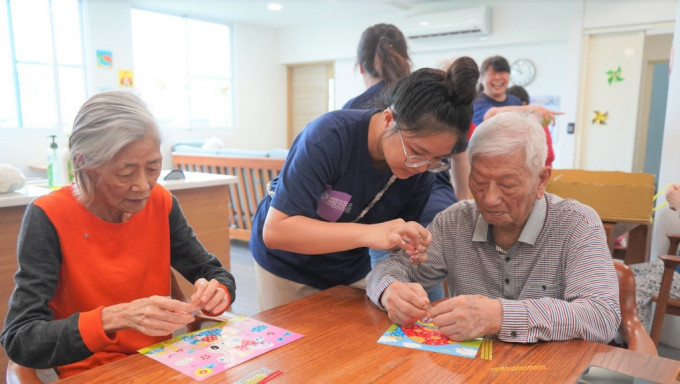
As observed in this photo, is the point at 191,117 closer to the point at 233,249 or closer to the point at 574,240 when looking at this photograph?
the point at 233,249

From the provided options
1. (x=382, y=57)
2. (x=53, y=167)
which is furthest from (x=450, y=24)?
(x=53, y=167)

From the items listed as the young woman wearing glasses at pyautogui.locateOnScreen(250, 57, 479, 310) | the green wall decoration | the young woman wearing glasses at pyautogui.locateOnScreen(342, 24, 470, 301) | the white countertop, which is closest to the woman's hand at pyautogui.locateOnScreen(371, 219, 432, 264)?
the young woman wearing glasses at pyautogui.locateOnScreen(250, 57, 479, 310)

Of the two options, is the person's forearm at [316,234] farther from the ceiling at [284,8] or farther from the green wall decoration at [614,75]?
the ceiling at [284,8]

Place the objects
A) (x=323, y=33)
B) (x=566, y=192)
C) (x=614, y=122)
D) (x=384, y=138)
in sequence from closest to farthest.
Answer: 1. (x=384, y=138)
2. (x=566, y=192)
3. (x=614, y=122)
4. (x=323, y=33)

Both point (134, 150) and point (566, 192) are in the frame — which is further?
point (566, 192)

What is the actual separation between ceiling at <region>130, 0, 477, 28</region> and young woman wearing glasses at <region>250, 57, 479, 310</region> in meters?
6.47

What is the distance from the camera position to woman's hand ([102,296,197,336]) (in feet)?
3.54

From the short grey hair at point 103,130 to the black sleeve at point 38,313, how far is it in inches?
6.4

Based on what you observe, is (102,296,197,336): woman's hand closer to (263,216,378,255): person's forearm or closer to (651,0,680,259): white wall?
(263,216,378,255): person's forearm

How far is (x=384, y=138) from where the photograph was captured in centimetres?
137

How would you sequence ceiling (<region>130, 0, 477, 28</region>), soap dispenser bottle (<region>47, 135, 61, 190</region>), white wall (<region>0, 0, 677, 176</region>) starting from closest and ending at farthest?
1. soap dispenser bottle (<region>47, 135, 61, 190</region>)
2. white wall (<region>0, 0, 677, 176</region>)
3. ceiling (<region>130, 0, 477, 28</region>)

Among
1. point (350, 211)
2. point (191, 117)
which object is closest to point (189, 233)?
point (350, 211)

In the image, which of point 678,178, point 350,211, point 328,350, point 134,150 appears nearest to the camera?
point 328,350

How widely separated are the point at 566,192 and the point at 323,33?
7.00 m
